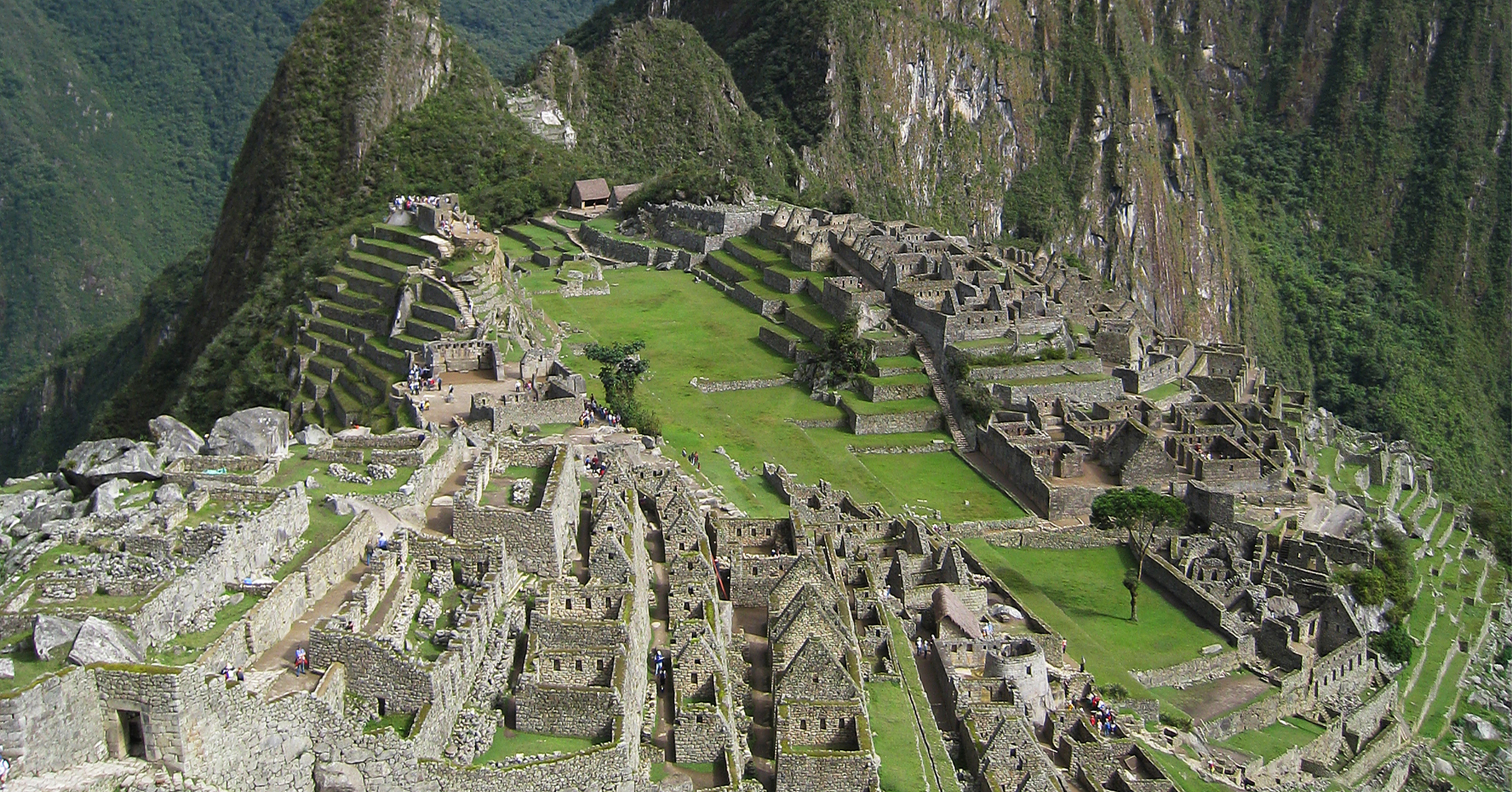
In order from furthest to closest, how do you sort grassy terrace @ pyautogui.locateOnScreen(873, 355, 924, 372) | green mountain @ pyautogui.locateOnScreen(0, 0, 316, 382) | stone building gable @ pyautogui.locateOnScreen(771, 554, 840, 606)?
green mountain @ pyautogui.locateOnScreen(0, 0, 316, 382) → grassy terrace @ pyautogui.locateOnScreen(873, 355, 924, 372) → stone building gable @ pyautogui.locateOnScreen(771, 554, 840, 606)

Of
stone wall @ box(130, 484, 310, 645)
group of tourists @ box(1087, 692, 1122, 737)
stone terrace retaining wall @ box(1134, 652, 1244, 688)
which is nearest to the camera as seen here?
stone wall @ box(130, 484, 310, 645)

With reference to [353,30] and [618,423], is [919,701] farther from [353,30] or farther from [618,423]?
[353,30]

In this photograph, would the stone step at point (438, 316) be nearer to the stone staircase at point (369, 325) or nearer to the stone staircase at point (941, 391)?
the stone staircase at point (369, 325)

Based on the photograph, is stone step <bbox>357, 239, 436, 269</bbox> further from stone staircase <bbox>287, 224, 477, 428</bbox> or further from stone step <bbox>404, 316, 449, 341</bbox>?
stone step <bbox>404, 316, 449, 341</bbox>

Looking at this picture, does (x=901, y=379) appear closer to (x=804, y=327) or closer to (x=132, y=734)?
(x=804, y=327)

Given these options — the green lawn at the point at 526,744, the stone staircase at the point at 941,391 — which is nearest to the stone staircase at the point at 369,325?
the stone staircase at the point at 941,391

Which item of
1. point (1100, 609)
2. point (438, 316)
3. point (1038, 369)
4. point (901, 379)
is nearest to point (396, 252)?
point (438, 316)

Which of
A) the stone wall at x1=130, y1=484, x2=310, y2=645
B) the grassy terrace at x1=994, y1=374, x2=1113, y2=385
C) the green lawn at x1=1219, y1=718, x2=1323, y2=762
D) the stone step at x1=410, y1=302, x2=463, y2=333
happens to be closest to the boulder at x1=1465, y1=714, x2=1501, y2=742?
the green lawn at x1=1219, y1=718, x2=1323, y2=762
